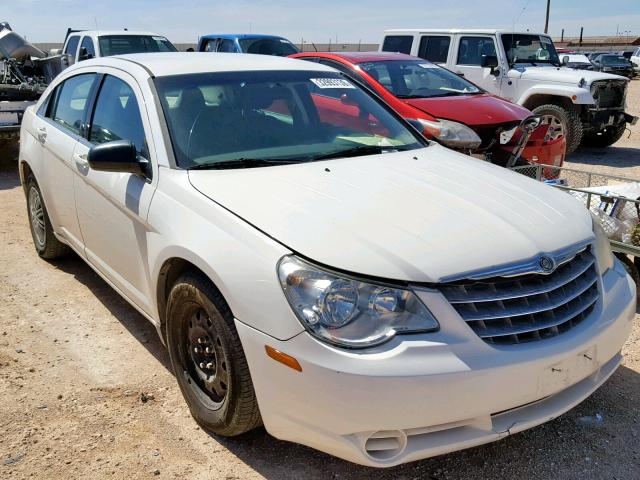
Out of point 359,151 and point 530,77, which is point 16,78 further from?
point 359,151

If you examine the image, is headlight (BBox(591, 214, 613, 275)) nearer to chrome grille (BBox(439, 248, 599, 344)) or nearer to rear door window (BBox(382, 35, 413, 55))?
chrome grille (BBox(439, 248, 599, 344))

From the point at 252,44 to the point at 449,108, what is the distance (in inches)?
282

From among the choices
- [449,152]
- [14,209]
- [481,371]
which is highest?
[449,152]

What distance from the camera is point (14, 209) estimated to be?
7.32 meters

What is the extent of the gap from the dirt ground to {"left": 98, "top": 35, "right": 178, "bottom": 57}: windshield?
950cm

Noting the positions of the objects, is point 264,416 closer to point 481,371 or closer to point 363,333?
point 363,333

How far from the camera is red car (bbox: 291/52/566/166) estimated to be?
7.04m

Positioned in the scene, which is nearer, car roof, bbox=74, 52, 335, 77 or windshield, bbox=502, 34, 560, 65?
car roof, bbox=74, 52, 335, 77

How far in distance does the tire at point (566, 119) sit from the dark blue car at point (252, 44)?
5249 mm

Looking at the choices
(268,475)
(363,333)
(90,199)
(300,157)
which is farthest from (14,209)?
(363,333)

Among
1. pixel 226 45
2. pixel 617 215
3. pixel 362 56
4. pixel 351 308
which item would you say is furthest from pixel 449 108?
pixel 226 45

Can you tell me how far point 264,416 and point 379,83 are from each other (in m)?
5.73

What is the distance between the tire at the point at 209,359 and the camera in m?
2.69

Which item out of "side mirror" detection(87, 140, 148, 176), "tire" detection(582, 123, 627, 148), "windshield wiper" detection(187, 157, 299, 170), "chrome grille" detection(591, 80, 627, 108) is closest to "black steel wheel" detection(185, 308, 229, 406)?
"windshield wiper" detection(187, 157, 299, 170)
